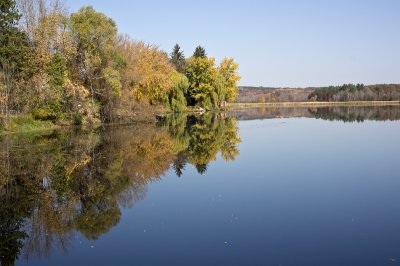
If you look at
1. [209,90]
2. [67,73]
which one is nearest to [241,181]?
[67,73]

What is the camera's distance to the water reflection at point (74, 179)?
9.92 meters

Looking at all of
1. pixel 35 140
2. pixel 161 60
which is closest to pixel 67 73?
pixel 35 140

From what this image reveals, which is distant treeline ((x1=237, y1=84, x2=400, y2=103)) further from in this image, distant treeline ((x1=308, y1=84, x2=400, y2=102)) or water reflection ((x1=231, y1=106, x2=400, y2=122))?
water reflection ((x1=231, y1=106, x2=400, y2=122))

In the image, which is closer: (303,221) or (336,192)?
(303,221)

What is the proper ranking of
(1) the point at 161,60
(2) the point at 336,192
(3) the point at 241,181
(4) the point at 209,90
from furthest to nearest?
1. (4) the point at 209,90
2. (1) the point at 161,60
3. (3) the point at 241,181
4. (2) the point at 336,192

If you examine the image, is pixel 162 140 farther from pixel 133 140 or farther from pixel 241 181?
pixel 241 181

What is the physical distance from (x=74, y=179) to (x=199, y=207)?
19.6ft

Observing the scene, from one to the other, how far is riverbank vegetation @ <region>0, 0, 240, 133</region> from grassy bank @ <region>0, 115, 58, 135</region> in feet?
0.72

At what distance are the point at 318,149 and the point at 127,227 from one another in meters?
16.4

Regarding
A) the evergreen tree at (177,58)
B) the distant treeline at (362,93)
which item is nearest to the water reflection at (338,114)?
the evergreen tree at (177,58)

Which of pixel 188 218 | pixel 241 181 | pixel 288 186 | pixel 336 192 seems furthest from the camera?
pixel 241 181

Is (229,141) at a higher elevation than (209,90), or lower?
lower

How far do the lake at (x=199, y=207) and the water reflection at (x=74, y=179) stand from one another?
0.05 m

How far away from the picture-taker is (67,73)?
127ft
